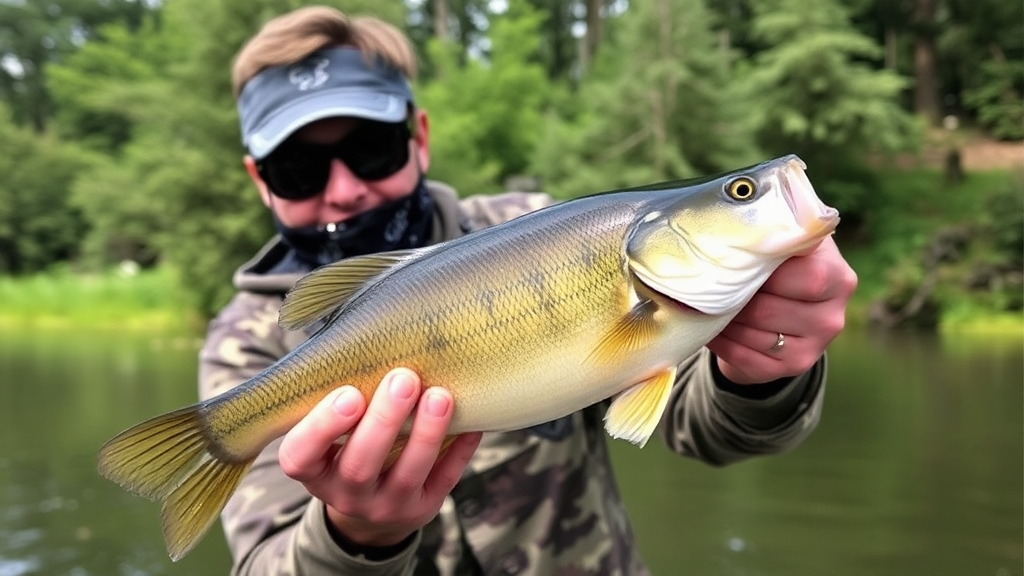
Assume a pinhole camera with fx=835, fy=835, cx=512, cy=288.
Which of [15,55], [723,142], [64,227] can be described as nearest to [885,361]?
[723,142]

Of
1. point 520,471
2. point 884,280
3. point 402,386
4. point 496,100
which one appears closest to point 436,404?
point 402,386

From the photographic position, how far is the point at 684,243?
4.65 feet

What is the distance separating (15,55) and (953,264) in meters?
40.6

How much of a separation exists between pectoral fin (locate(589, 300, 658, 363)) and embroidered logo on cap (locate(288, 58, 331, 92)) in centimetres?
143

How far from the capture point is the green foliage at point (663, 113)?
18609 millimetres

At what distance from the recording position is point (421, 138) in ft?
9.46

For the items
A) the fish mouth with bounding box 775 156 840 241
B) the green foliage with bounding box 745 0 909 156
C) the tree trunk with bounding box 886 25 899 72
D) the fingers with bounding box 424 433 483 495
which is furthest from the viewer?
the tree trunk with bounding box 886 25 899 72

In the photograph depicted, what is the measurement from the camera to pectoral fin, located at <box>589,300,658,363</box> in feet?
4.62

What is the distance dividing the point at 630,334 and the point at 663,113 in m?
18.1

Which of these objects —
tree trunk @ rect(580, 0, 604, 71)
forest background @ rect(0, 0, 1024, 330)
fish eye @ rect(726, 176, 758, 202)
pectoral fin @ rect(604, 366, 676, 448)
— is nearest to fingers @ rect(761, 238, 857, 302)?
fish eye @ rect(726, 176, 758, 202)

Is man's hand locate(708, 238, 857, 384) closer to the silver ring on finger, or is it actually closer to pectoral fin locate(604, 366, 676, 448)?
the silver ring on finger

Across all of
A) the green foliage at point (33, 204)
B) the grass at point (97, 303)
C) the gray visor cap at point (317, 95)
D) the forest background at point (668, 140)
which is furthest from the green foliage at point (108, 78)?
the gray visor cap at point (317, 95)

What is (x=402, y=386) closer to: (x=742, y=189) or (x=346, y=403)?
(x=346, y=403)

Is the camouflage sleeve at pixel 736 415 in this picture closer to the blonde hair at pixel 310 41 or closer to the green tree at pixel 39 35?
the blonde hair at pixel 310 41
